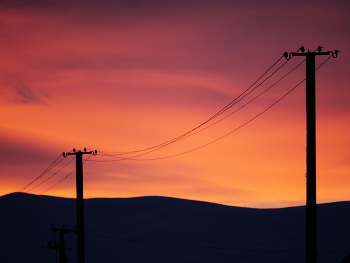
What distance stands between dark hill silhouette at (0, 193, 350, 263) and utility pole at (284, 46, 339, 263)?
9502cm

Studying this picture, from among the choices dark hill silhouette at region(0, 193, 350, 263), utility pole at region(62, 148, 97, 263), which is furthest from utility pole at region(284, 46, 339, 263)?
dark hill silhouette at region(0, 193, 350, 263)

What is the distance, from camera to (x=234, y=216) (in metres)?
166

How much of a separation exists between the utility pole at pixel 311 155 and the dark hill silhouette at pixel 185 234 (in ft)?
312

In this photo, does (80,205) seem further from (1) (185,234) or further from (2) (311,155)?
(1) (185,234)

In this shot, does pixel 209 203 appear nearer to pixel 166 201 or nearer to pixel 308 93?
pixel 166 201

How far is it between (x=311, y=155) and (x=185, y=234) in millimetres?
133345

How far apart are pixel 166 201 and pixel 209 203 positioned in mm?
18945

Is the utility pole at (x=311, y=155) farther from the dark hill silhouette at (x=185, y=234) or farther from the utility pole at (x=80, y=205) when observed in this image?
the dark hill silhouette at (x=185, y=234)

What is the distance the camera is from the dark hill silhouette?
119500mm

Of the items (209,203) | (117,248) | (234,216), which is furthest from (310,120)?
(209,203)

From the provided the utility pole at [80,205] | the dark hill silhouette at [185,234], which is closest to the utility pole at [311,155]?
the utility pole at [80,205]

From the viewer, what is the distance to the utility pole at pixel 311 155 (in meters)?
17.5

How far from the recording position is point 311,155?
17.9m

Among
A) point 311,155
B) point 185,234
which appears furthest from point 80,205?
point 185,234
